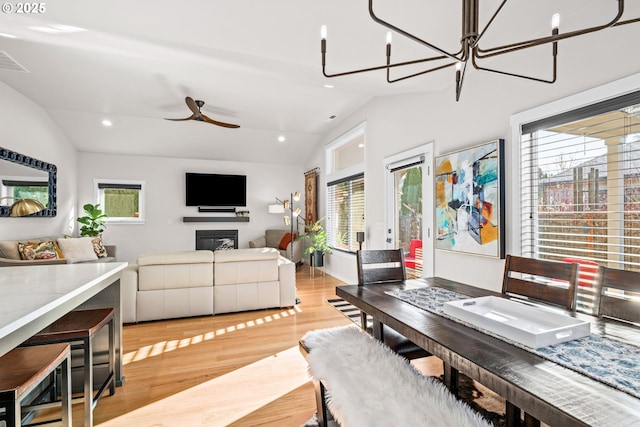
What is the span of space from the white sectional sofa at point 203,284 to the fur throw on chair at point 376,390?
2.60 meters

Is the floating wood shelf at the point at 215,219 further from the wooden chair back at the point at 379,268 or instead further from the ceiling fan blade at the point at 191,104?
the wooden chair back at the point at 379,268

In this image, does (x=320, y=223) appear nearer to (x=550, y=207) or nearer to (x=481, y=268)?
(x=481, y=268)

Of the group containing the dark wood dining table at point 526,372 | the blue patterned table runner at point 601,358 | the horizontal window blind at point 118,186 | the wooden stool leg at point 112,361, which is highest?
the horizontal window blind at point 118,186

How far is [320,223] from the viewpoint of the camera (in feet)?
22.3

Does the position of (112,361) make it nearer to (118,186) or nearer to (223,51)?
(223,51)

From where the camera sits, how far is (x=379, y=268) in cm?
221

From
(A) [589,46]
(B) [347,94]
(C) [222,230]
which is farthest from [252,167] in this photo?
(A) [589,46]

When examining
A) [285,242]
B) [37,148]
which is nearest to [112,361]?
[37,148]

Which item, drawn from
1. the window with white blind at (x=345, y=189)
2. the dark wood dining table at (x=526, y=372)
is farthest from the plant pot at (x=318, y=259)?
the dark wood dining table at (x=526, y=372)

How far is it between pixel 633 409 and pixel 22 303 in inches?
75.5

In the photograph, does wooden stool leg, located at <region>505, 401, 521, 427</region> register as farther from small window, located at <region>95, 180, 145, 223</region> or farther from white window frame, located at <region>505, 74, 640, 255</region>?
small window, located at <region>95, 180, 145, 223</region>

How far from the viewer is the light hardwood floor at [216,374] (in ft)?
6.15

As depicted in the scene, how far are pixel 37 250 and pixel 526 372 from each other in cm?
576

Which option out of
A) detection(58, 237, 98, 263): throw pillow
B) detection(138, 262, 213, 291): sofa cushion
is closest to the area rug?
detection(138, 262, 213, 291): sofa cushion
